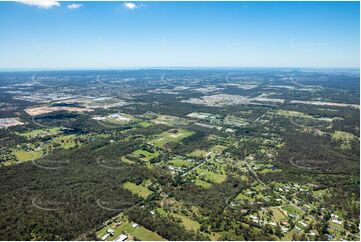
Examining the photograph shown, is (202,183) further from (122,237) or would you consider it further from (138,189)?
(122,237)

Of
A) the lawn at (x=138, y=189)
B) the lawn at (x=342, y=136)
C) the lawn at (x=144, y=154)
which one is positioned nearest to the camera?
the lawn at (x=138, y=189)

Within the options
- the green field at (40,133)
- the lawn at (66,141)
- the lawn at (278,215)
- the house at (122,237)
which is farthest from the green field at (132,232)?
the green field at (40,133)

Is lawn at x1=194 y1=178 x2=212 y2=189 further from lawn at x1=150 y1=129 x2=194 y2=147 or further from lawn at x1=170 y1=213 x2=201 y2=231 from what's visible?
lawn at x1=150 y1=129 x2=194 y2=147

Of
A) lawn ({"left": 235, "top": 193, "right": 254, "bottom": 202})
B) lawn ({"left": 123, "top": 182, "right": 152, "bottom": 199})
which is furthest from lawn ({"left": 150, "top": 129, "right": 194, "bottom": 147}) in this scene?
lawn ({"left": 235, "top": 193, "right": 254, "bottom": 202})

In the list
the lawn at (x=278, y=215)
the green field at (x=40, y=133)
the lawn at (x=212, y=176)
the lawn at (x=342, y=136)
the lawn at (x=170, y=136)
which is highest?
the lawn at (x=278, y=215)

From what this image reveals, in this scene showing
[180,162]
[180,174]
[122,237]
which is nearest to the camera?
[122,237]

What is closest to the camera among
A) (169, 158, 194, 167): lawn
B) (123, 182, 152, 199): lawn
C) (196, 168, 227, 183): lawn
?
→ (123, 182, 152, 199): lawn

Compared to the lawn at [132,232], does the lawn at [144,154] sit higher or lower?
lower

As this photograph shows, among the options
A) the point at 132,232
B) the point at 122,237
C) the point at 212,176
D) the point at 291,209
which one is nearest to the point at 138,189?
the point at 132,232

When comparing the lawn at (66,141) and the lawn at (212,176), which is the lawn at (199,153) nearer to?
the lawn at (212,176)
